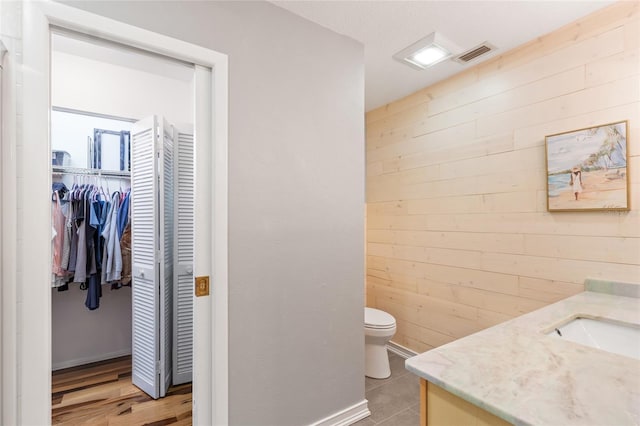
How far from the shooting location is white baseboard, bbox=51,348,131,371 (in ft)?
8.72

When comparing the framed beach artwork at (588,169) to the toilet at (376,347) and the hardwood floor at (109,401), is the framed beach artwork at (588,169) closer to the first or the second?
the toilet at (376,347)

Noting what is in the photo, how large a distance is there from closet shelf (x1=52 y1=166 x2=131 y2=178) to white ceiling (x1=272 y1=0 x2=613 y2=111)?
2159 mm

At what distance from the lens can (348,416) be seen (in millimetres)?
1939

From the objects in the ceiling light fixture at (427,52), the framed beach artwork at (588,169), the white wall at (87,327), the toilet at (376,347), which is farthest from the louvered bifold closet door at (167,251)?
the framed beach artwork at (588,169)

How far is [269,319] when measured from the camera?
1.67 m

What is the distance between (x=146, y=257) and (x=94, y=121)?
1490mm

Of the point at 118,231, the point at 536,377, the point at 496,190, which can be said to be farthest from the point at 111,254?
the point at 496,190

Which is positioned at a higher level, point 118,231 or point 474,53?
point 474,53

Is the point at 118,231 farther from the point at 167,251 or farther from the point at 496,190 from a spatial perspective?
the point at 496,190

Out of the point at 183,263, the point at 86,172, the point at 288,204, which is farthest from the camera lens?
the point at 86,172

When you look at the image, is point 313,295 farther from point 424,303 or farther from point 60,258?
point 60,258

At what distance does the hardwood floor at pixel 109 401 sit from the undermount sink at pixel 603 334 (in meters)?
2.24

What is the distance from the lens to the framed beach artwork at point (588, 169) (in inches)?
65.7

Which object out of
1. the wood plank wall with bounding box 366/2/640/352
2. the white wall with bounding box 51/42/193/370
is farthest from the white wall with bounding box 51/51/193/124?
the wood plank wall with bounding box 366/2/640/352
